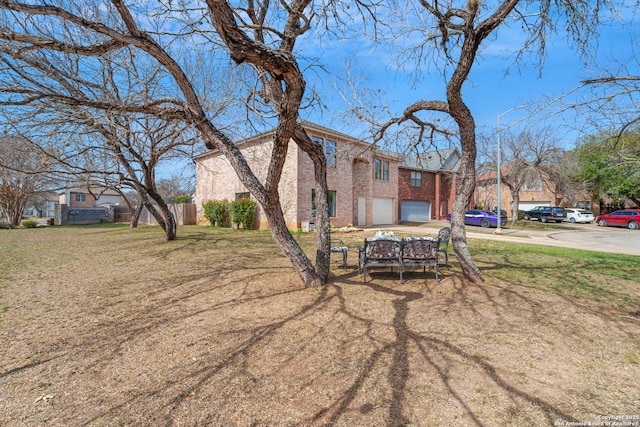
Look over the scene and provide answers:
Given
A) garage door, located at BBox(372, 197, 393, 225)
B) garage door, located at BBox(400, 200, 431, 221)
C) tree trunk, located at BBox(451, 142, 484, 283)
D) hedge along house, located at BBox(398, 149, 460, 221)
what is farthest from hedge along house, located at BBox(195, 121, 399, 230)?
tree trunk, located at BBox(451, 142, 484, 283)

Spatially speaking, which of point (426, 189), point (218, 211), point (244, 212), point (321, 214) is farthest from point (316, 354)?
point (426, 189)

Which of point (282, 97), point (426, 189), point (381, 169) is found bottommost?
point (282, 97)

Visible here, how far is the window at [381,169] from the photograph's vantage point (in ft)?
73.4

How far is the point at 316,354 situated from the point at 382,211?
2089cm

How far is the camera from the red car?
22844 mm

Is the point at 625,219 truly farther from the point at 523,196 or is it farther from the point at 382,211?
the point at 382,211

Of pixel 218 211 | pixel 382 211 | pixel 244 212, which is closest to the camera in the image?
pixel 244 212

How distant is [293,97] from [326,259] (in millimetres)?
3046

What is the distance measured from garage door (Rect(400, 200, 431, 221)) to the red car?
1441 centimetres

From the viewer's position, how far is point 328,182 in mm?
18625

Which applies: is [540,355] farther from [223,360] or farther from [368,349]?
[223,360]

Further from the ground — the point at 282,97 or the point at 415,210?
the point at 282,97

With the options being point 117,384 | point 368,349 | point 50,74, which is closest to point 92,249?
point 50,74

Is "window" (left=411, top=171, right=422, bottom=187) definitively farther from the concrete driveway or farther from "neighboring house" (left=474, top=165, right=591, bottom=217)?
the concrete driveway
